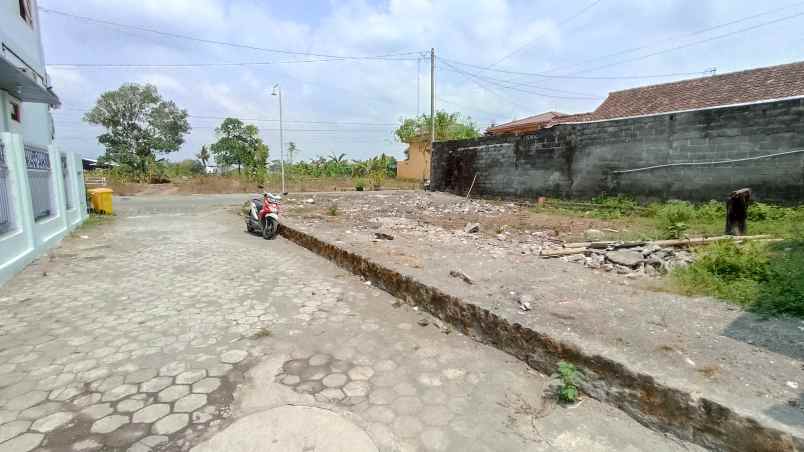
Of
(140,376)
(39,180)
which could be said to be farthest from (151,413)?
(39,180)

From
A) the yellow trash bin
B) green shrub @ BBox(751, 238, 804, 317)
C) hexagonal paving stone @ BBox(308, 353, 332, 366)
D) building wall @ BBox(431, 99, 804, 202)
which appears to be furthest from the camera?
the yellow trash bin

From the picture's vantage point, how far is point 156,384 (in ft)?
7.55

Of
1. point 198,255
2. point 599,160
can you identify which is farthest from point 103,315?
point 599,160

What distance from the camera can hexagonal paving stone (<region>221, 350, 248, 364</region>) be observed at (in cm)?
261

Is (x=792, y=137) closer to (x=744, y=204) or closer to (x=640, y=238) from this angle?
(x=744, y=204)

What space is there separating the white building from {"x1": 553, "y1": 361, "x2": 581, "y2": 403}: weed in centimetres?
592

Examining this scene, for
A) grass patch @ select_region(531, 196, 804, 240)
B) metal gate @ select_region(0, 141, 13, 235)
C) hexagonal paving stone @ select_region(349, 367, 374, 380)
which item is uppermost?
metal gate @ select_region(0, 141, 13, 235)

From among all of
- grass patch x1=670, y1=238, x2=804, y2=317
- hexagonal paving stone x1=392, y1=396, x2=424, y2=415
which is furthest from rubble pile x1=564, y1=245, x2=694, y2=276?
hexagonal paving stone x1=392, y1=396, x2=424, y2=415

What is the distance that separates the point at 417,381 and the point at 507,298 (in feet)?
4.03

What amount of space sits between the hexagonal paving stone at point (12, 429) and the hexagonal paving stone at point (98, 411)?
228mm

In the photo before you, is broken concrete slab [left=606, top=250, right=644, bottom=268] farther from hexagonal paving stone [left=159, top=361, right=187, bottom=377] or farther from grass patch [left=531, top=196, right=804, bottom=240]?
hexagonal paving stone [left=159, top=361, right=187, bottom=377]

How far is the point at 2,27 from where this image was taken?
312 inches

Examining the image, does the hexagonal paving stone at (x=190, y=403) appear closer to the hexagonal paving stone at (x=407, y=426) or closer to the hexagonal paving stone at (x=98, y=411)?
the hexagonal paving stone at (x=98, y=411)

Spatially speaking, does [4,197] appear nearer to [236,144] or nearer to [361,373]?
[361,373]
